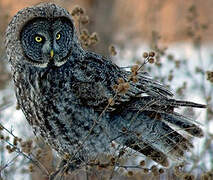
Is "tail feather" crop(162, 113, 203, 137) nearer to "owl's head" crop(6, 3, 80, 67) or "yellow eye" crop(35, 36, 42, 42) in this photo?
"owl's head" crop(6, 3, 80, 67)

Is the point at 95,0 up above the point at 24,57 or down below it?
above

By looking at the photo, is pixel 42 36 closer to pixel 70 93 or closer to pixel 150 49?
pixel 70 93

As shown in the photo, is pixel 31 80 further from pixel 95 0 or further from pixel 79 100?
pixel 95 0

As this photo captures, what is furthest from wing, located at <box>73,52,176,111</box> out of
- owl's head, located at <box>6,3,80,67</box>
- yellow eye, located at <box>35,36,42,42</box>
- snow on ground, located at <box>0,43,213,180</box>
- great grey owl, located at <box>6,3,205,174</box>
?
snow on ground, located at <box>0,43,213,180</box>

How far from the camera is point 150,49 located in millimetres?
6184

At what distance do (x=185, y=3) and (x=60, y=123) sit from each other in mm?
9663

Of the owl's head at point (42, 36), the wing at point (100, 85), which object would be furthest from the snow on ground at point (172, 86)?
the owl's head at point (42, 36)

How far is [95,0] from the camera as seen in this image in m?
10.7

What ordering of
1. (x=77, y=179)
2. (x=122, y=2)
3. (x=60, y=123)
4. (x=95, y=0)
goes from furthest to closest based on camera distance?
1. (x=122, y=2)
2. (x=95, y=0)
3. (x=77, y=179)
4. (x=60, y=123)

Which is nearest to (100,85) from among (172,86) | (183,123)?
(183,123)

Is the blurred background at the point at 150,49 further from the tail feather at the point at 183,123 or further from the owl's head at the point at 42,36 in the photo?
the owl's head at the point at 42,36

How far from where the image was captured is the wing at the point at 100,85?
4363 mm

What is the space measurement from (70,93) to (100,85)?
0.25m

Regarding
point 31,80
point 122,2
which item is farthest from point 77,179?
point 122,2
